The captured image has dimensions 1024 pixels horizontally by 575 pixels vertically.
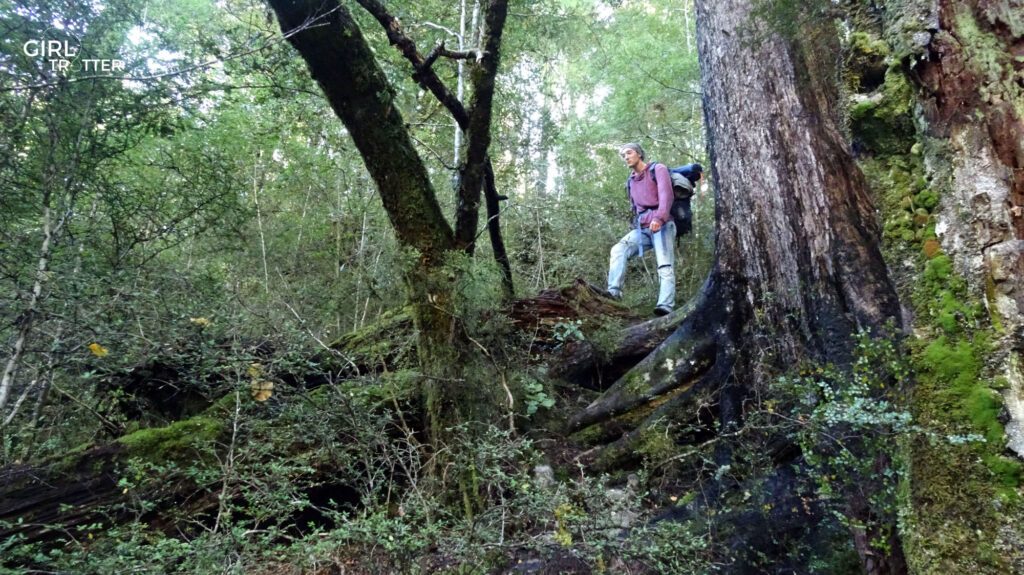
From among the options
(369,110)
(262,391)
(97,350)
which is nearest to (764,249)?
(369,110)

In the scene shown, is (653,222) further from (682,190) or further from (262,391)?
(262,391)

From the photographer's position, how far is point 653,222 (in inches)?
221

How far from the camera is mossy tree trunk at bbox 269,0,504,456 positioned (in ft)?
12.3

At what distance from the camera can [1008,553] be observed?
1.20 meters

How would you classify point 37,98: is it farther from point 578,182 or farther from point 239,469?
point 578,182

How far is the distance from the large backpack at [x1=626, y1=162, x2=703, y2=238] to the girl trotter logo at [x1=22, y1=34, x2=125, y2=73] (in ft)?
15.7

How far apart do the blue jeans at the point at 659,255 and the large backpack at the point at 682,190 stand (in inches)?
6.2

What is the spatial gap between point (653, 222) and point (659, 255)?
363mm

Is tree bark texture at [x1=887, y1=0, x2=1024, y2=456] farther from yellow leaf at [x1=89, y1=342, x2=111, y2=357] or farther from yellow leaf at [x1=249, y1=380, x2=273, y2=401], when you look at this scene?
yellow leaf at [x1=89, y1=342, x2=111, y2=357]

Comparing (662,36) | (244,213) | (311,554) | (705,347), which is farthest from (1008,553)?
(662,36)

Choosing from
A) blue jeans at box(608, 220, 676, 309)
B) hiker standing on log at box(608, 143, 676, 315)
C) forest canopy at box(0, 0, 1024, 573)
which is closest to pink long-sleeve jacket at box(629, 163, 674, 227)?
hiker standing on log at box(608, 143, 676, 315)

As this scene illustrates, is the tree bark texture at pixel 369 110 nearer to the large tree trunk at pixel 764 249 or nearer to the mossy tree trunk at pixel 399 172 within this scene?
the mossy tree trunk at pixel 399 172

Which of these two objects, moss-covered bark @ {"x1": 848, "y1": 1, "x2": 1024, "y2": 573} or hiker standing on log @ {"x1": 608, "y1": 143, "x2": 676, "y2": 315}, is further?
hiker standing on log @ {"x1": 608, "y1": 143, "x2": 676, "y2": 315}

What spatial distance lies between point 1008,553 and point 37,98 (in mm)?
5133
